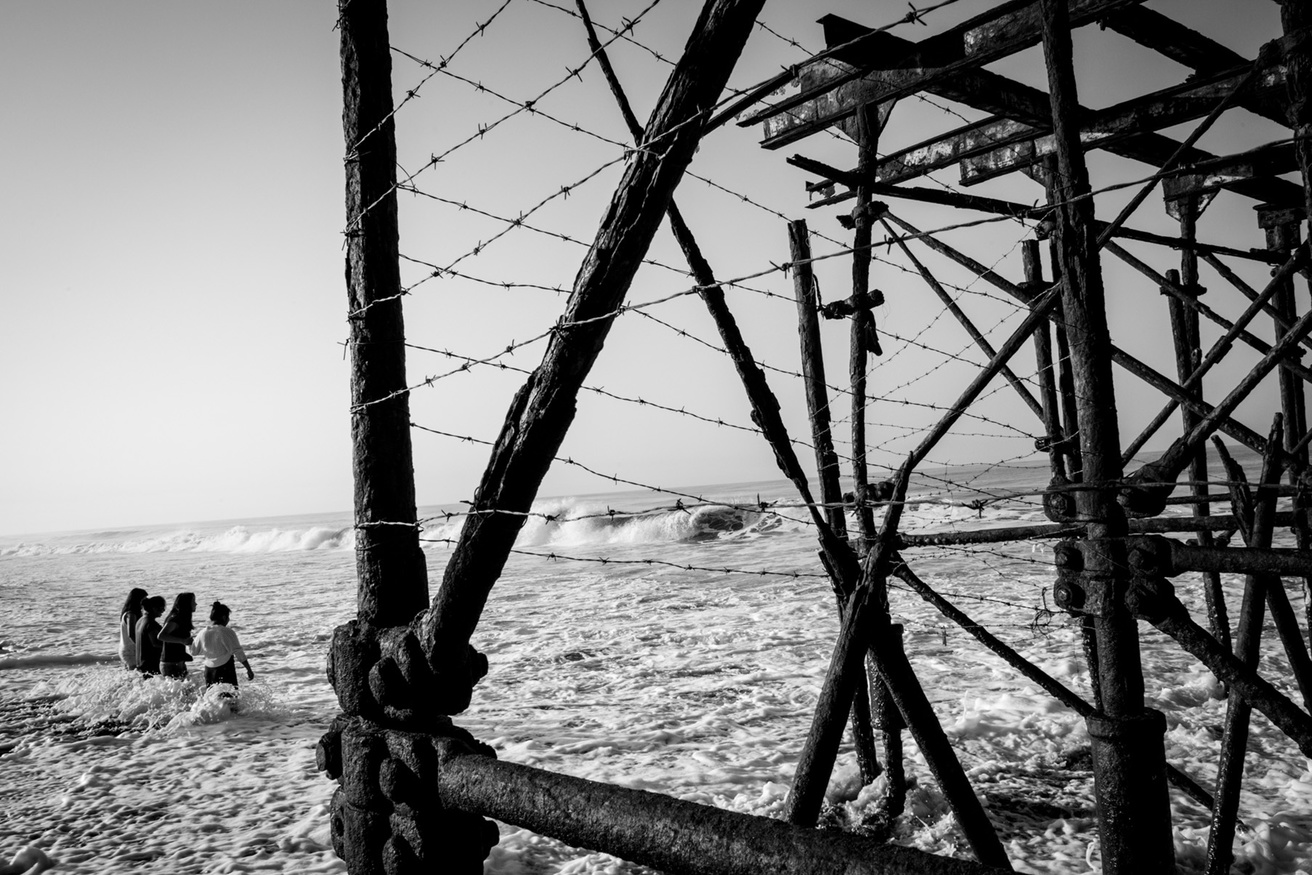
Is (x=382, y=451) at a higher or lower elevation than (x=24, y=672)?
higher

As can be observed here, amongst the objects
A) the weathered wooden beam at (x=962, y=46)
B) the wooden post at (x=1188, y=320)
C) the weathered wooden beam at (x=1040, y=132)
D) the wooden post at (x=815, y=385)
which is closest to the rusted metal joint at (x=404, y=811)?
the wooden post at (x=815, y=385)

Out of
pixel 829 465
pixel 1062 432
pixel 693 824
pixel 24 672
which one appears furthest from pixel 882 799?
pixel 24 672

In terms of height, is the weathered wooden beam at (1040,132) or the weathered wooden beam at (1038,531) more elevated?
the weathered wooden beam at (1040,132)

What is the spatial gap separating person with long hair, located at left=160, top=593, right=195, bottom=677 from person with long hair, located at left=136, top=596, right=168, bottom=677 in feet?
0.76

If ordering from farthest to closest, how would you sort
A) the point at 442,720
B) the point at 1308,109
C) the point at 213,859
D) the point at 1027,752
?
the point at 1027,752
the point at 213,859
the point at 1308,109
the point at 442,720

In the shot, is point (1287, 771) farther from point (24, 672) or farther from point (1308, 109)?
point (24, 672)

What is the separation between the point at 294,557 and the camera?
35688mm

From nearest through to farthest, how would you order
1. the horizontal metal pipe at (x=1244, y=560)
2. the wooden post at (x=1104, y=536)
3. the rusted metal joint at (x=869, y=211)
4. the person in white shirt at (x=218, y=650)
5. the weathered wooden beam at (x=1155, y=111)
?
the wooden post at (x=1104, y=536) < the horizontal metal pipe at (x=1244, y=560) < the weathered wooden beam at (x=1155, y=111) < the rusted metal joint at (x=869, y=211) < the person in white shirt at (x=218, y=650)

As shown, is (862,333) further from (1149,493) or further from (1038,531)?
(1149,493)

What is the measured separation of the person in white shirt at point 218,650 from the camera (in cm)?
924

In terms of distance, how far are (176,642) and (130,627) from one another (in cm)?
118

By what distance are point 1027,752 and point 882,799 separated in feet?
6.05

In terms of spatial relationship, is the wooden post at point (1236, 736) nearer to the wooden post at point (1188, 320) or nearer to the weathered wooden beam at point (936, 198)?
the weathered wooden beam at point (936, 198)

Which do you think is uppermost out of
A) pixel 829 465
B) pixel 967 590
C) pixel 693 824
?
pixel 829 465
